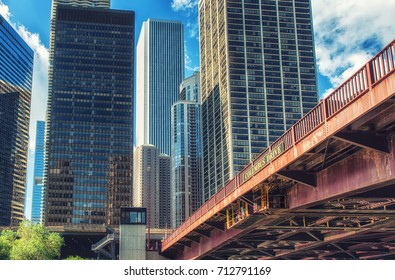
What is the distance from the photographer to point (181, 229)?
6312 centimetres

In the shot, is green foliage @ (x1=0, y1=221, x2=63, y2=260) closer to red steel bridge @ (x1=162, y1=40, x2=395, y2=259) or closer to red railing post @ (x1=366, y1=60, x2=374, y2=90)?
red steel bridge @ (x1=162, y1=40, x2=395, y2=259)

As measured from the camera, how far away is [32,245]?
255ft

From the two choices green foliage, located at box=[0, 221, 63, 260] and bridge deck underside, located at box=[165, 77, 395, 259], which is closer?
bridge deck underside, located at box=[165, 77, 395, 259]

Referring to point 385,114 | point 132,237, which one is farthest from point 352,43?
point 385,114

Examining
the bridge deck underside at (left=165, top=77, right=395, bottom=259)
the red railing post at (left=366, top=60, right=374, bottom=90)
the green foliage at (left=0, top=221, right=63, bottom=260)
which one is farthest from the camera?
the green foliage at (left=0, top=221, right=63, bottom=260)

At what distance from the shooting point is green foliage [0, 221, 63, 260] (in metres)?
76.4

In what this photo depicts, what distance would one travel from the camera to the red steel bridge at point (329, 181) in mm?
20859

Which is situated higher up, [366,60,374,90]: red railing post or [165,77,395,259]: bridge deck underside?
[366,60,374,90]: red railing post

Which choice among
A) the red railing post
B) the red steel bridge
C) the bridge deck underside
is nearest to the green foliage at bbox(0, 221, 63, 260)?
the bridge deck underside

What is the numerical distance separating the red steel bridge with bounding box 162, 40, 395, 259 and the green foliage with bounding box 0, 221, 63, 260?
103ft

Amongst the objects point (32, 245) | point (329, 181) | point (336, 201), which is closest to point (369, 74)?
point (329, 181)
